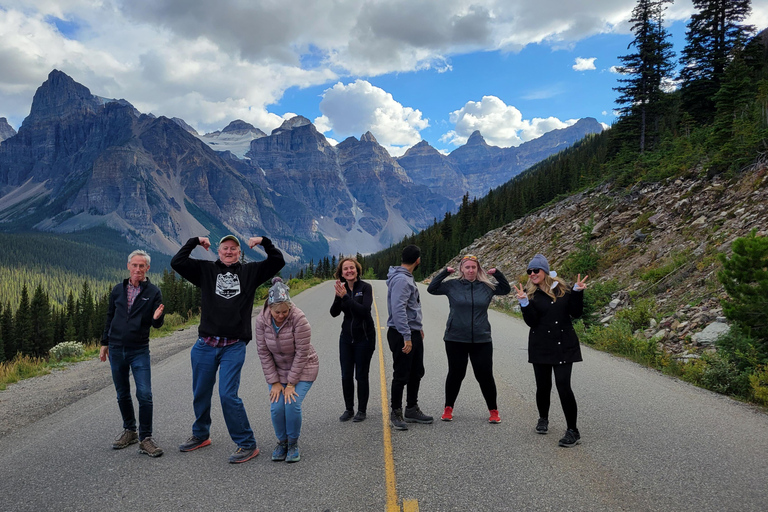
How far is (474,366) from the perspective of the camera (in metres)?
5.71

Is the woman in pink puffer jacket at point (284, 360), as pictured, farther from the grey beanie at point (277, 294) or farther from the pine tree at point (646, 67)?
the pine tree at point (646, 67)

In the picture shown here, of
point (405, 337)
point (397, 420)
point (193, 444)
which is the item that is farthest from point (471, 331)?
point (193, 444)

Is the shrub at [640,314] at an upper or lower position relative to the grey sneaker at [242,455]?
upper

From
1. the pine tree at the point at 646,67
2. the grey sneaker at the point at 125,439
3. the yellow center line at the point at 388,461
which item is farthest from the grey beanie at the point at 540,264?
the pine tree at the point at 646,67

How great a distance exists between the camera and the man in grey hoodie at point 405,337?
5.62 metres

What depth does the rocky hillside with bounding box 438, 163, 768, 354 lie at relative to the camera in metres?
10.7

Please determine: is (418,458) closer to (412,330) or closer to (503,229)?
(412,330)

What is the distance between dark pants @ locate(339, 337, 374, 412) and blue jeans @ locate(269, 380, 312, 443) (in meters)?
1.22

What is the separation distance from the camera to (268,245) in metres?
5.21

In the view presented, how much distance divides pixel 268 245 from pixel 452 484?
315cm

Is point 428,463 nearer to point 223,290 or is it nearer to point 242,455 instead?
point 242,455

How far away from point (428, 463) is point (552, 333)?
2.04m

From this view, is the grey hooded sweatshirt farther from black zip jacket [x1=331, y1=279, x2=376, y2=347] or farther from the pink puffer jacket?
the pink puffer jacket

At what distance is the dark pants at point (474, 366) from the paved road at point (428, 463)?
37 centimetres
